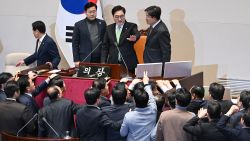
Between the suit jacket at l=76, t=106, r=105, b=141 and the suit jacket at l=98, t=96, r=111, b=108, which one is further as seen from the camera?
the suit jacket at l=98, t=96, r=111, b=108

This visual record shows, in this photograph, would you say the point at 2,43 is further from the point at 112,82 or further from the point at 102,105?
the point at 102,105

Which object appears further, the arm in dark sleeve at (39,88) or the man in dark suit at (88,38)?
the man in dark suit at (88,38)

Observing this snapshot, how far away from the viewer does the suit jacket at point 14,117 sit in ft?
18.4

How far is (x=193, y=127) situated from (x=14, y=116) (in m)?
1.70

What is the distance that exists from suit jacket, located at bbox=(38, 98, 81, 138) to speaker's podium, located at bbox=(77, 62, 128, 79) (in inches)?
38.7

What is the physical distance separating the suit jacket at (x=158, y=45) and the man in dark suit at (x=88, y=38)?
0.72 m

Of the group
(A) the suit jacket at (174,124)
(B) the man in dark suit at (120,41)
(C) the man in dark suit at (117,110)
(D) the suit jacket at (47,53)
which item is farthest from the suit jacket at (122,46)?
(A) the suit jacket at (174,124)

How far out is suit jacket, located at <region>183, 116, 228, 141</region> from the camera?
5.06 m

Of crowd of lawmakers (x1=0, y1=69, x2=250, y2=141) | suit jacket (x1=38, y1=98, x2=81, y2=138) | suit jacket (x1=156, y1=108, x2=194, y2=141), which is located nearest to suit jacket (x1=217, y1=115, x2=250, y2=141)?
crowd of lawmakers (x1=0, y1=69, x2=250, y2=141)

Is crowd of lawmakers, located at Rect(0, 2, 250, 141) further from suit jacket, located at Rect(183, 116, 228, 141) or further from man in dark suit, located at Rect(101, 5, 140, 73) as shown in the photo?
man in dark suit, located at Rect(101, 5, 140, 73)

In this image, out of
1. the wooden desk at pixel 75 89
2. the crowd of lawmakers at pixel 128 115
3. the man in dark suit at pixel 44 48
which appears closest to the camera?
the crowd of lawmakers at pixel 128 115

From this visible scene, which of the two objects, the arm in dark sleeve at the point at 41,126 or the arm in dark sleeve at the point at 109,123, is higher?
the arm in dark sleeve at the point at 109,123

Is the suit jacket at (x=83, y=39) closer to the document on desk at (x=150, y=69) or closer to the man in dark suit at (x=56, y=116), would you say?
the document on desk at (x=150, y=69)

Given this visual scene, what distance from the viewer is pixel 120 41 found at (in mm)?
7484
